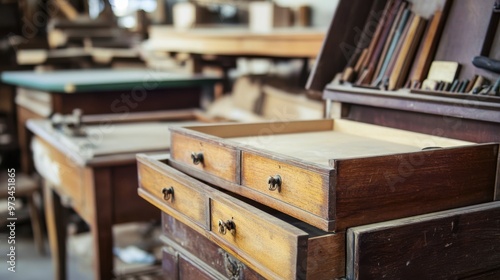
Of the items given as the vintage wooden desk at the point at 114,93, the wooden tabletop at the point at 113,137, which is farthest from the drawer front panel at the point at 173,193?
the vintage wooden desk at the point at 114,93

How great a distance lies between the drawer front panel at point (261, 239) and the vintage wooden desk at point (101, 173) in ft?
3.36

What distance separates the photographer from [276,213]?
149cm

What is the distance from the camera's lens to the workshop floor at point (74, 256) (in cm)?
352

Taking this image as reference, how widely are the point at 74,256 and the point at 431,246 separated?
3.20 meters

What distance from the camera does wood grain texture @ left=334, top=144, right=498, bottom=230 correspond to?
111 centimetres

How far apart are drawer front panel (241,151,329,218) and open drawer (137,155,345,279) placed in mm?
52

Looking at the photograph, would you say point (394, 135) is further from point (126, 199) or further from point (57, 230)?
point (57, 230)

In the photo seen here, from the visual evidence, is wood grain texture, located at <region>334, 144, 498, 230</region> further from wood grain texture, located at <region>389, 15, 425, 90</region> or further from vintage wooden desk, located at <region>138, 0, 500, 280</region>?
wood grain texture, located at <region>389, 15, 425, 90</region>

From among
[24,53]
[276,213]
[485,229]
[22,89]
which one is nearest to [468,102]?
[485,229]

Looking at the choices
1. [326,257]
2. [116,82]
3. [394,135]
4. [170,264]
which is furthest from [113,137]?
[326,257]

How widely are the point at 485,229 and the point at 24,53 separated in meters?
4.23

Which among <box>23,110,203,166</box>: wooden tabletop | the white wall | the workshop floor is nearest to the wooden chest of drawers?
<box>23,110,203,166</box>: wooden tabletop

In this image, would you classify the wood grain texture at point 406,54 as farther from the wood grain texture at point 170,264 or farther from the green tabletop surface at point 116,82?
the green tabletop surface at point 116,82

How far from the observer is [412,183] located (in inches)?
46.8
